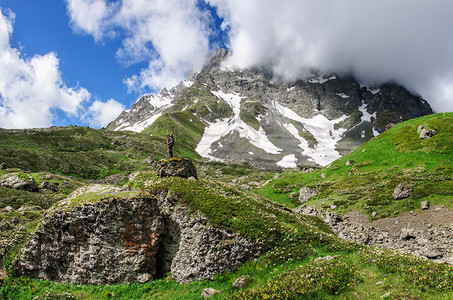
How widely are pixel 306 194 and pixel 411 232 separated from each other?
69.0ft

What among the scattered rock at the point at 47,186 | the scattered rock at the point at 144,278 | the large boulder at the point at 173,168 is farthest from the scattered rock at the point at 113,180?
the scattered rock at the point at 144,278

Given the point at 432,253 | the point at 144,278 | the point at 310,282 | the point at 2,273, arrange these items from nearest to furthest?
the point at 310,282 < the point at 144,278 < the point at 2,273 < the point at 432,253

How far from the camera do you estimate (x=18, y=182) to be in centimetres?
4844

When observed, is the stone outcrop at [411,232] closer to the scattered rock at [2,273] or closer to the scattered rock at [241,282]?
the scattered rock at [241,282]

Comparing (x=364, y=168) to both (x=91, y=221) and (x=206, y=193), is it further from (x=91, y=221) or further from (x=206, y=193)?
(x=91, y=221)

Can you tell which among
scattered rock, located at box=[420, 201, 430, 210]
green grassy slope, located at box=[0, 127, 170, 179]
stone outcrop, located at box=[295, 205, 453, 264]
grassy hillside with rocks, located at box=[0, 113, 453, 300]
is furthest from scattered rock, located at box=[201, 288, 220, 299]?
green grassy slope, located at box=[0, 127, 170, 179]

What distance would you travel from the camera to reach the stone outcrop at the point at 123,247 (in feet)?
47.4

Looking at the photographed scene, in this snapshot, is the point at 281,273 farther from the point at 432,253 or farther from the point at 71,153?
the point at 71,153

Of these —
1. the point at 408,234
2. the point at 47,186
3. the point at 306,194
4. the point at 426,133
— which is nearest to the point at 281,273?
the point at 408,234

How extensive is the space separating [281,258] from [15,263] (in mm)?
18044

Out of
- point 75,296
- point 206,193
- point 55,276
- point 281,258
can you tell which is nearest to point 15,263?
point 55,276

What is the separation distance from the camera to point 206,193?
1789 cm

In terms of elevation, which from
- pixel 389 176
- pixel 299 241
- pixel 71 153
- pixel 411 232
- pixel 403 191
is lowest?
pixel 299 241

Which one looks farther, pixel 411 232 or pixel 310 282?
pixel 411 232
